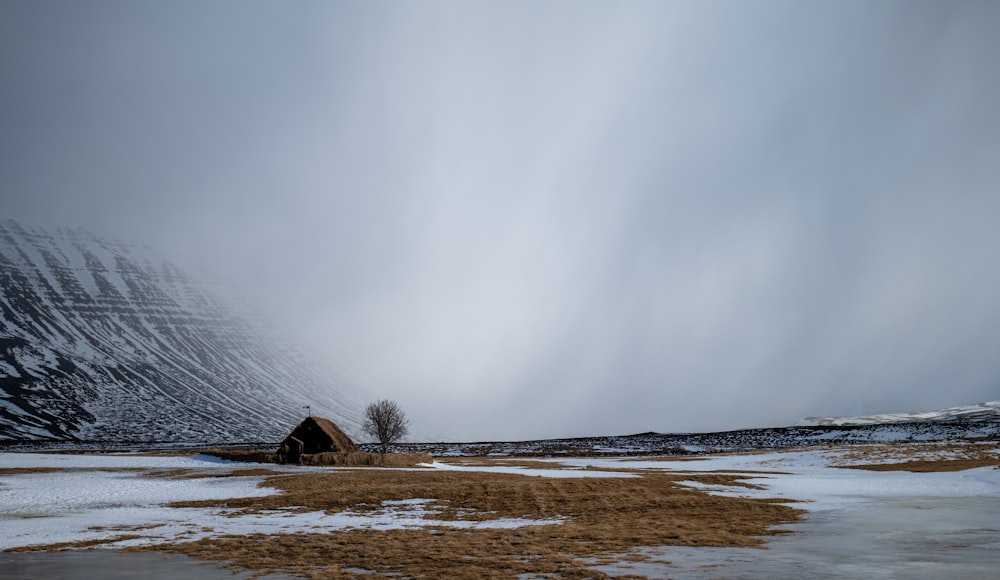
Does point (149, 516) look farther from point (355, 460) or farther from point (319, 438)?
point (319, 438)

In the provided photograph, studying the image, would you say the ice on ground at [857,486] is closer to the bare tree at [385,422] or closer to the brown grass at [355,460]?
the brown grass at [355,460]

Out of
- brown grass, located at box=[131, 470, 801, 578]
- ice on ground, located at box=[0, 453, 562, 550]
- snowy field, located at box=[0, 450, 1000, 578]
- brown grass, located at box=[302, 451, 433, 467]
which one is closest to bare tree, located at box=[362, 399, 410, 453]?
brown grass, located at box=[302, 451, 433, 467]

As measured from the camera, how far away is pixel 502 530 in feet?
66.9

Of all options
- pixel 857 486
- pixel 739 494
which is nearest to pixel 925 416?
pixel 857 486

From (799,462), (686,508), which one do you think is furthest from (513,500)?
(799,462)

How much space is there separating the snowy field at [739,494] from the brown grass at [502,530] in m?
1.22

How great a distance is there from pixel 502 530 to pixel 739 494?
1463 centimetres

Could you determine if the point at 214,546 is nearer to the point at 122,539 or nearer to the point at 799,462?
the point at 122,539

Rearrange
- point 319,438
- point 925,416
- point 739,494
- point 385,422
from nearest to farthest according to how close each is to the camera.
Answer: point 739,494
point 319,438
point 385,422
point 925,416

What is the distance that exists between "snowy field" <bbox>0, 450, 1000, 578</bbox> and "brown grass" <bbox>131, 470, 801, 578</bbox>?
47.9 inches

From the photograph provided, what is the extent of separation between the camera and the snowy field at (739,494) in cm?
1416

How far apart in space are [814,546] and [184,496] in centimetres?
2695

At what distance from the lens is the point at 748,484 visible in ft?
114

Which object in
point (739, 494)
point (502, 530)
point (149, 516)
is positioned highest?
point (149, 516)
